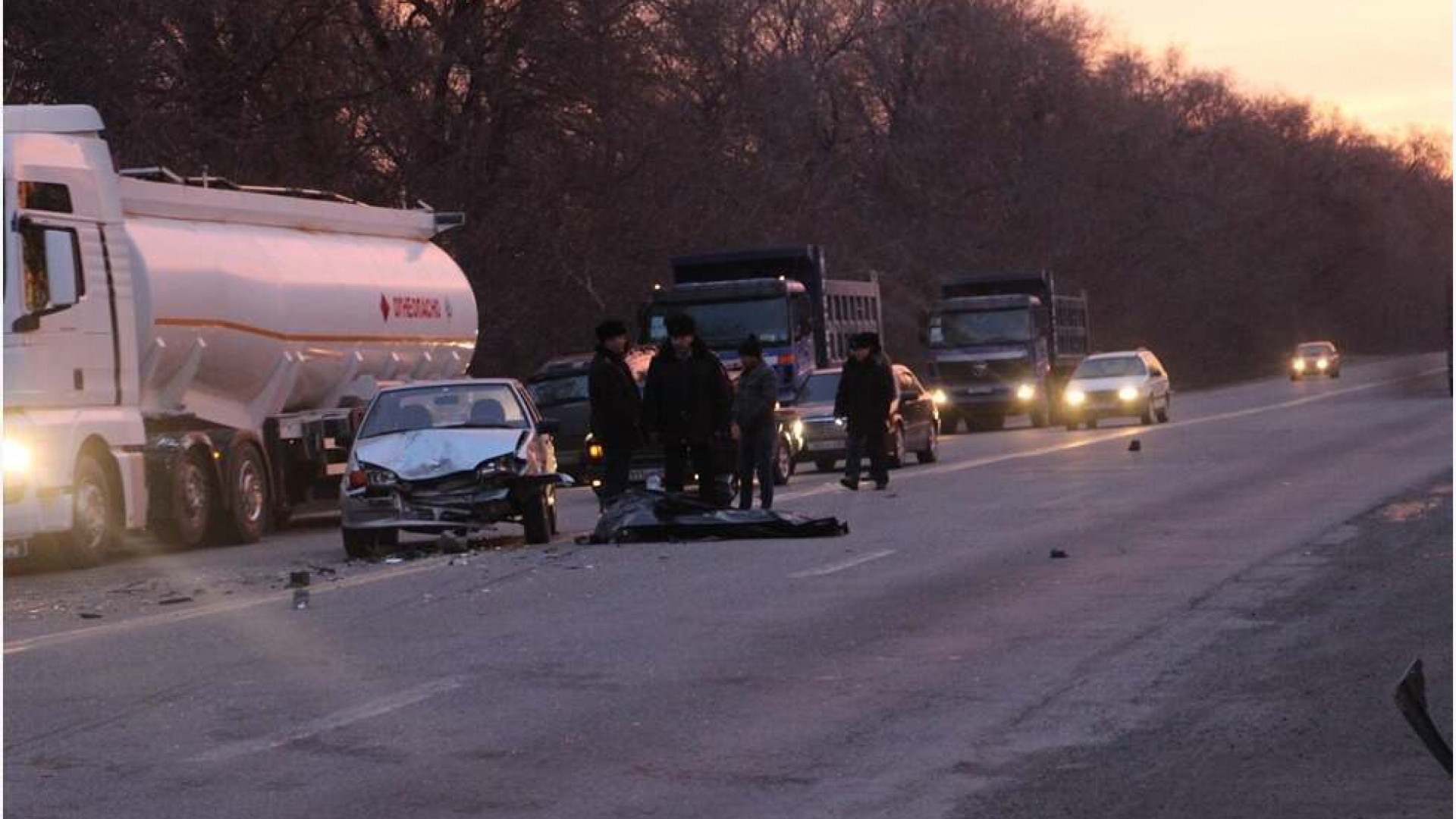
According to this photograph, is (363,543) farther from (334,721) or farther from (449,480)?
(334,721)

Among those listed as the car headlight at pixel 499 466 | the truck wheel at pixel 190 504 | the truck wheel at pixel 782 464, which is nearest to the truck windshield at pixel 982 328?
the truck wheel at pixel 782 464

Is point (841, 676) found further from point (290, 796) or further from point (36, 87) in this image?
point (36, 87)

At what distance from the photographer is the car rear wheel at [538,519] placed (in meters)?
20.8

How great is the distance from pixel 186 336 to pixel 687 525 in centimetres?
599

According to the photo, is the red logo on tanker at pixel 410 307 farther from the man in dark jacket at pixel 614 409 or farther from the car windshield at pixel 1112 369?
the car windshield at pixel 1112 369

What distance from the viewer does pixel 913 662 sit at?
40.4ft

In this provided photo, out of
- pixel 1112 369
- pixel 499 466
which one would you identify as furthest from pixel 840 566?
pixel 1112 369

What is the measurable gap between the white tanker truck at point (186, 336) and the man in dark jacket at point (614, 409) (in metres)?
3.94

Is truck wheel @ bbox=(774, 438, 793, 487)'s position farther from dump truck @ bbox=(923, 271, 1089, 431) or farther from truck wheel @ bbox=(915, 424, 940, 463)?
dump truck @ bbox=(923, 271, 1089, 431)

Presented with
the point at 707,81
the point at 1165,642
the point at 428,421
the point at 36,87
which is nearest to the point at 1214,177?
the point at 707,81

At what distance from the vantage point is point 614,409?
2130cm

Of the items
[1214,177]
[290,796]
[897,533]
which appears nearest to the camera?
→ [290,796]

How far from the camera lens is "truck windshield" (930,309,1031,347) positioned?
52500 millimetres

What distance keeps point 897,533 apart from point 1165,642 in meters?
8.08
